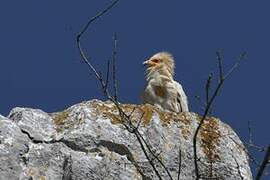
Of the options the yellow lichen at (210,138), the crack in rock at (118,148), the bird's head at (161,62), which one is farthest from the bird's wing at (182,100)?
the crack in rock at (118,148)

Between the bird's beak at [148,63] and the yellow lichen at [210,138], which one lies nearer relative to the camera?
the yellow lichen at [210,138]

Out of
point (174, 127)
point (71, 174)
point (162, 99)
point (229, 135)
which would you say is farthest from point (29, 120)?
point (162, 99)

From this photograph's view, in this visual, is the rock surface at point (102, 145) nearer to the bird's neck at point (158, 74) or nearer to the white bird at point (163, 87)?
the white bird at point (163, 87)

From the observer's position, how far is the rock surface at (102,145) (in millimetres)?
8195

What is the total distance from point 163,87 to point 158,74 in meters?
0.56

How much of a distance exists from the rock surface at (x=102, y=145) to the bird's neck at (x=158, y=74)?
385 centimetres

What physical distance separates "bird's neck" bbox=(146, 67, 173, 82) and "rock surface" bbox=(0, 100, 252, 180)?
3852mm

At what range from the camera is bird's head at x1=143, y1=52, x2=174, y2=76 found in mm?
13367

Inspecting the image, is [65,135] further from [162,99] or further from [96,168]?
[162,99]

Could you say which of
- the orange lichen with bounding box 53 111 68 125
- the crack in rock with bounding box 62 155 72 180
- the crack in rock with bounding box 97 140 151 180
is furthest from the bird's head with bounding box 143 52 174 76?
the crack in rock with bounding box 62 155 72 180

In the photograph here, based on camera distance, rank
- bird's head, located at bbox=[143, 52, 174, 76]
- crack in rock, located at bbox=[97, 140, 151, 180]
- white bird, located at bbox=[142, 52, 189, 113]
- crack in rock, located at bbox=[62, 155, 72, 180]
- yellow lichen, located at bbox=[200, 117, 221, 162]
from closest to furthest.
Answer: crack in rock, located at bbox=[62, 155, 72, 180], crack in rock, located at bbox=[97, 140, 151, 180], yellow lichen, located at bbox=[200, 117, 221, 162], white bird, located at bbox=[142, 52, 189, 113], bird's head, located at bbox=[143, 52, 174, 76]

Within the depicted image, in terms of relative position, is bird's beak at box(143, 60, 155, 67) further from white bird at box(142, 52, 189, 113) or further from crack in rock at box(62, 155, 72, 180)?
crack in rock at box(62, 155, 72, 180)

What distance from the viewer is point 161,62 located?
1351cm

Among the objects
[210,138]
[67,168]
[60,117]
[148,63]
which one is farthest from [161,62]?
[67,168]
